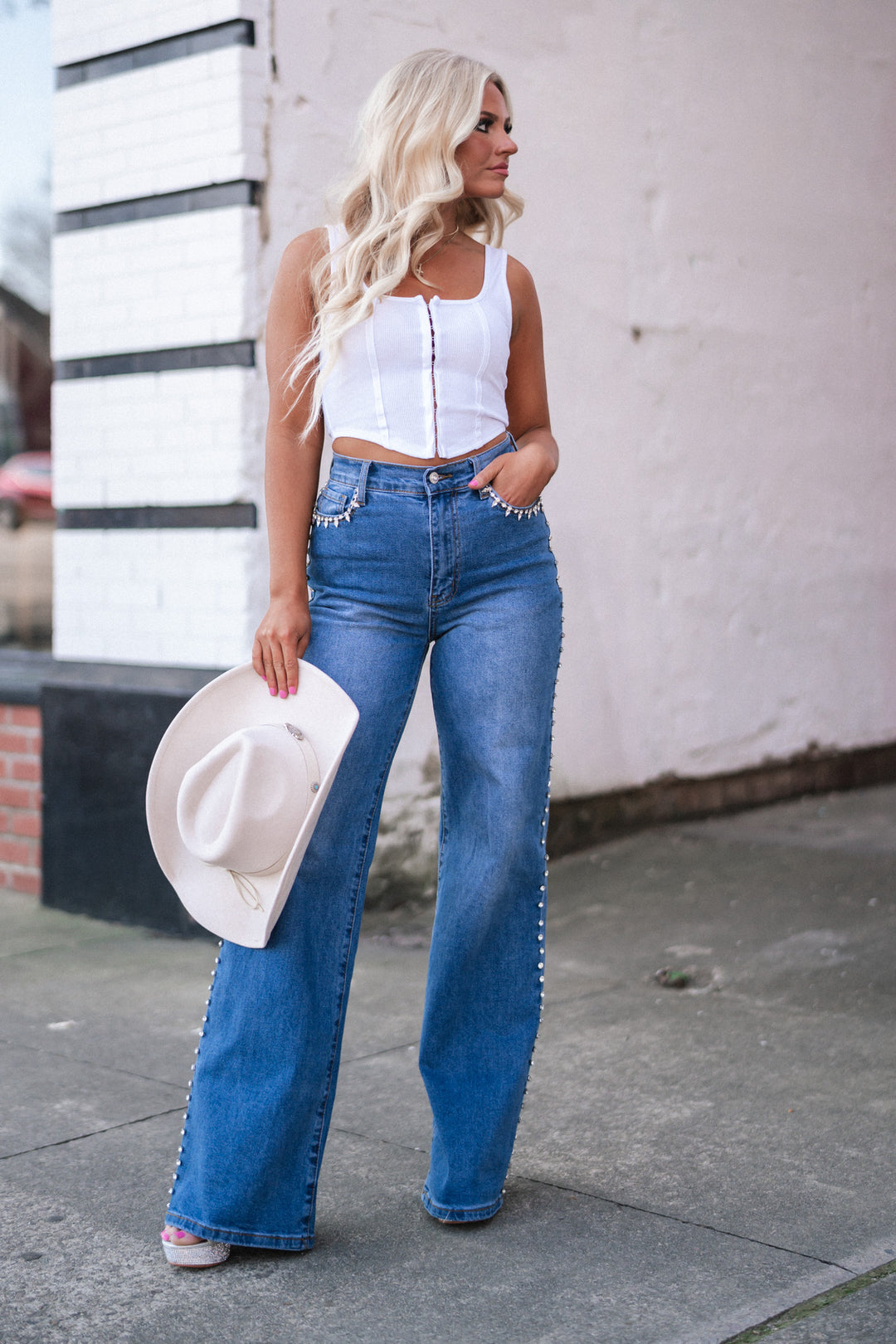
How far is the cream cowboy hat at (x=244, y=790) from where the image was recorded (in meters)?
2.48

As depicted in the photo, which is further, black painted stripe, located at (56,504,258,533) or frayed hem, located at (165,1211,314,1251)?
black painted stripe, located at (56,504,258,533)

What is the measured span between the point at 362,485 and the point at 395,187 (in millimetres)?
514

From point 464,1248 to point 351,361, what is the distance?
60.2 inches

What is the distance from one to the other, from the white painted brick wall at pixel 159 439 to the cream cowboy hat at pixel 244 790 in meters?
2.10

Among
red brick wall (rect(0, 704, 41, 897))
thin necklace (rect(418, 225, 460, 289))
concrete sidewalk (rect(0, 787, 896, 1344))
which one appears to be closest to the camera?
concrete sidewalk (rect(0, 787, 896, 1344))

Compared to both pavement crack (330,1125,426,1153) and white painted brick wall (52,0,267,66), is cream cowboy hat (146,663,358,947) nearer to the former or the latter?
pavement crack (330,1125,426,1153)

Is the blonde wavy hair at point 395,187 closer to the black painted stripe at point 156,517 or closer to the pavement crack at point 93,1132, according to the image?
the pavement crack at point 93,1132

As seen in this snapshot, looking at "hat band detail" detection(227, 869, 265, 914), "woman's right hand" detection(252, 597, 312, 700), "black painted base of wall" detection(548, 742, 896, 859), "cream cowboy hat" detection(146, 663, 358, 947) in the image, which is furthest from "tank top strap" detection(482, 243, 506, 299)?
"black painted base of wall" detection(548, 742, 896, 859)

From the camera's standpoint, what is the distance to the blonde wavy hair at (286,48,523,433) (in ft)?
8.50

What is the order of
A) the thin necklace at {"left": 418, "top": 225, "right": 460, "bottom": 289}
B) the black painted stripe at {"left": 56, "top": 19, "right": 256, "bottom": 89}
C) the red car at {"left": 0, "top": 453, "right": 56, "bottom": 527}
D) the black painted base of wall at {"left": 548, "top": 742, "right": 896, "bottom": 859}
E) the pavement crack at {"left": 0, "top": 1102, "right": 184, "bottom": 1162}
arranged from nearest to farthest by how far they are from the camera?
the thin necklace at {"left": 418, "top": 225, "right": 460, "bottom": 289} < the pavement crack at {"left": 0, "top": 1102, "right": 184, "bottom": 1162} < the black painted stripe at {"left": 56, "top": 19, "right": 256, "bottom": 89} < the red car at {"left": 0, "top": 453, "right": 56, "bottom": 527} < the black painted base of wall at {"left": 548, "top": 742, "right": 896, "bottom": 859}

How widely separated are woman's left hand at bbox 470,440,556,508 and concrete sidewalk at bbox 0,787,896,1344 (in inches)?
50.9

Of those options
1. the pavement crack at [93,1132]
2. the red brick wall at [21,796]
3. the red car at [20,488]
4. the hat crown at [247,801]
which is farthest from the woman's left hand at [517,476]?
the red car at [20,488]

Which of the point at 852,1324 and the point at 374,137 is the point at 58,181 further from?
the point at 852,1324

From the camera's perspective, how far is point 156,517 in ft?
15.9
